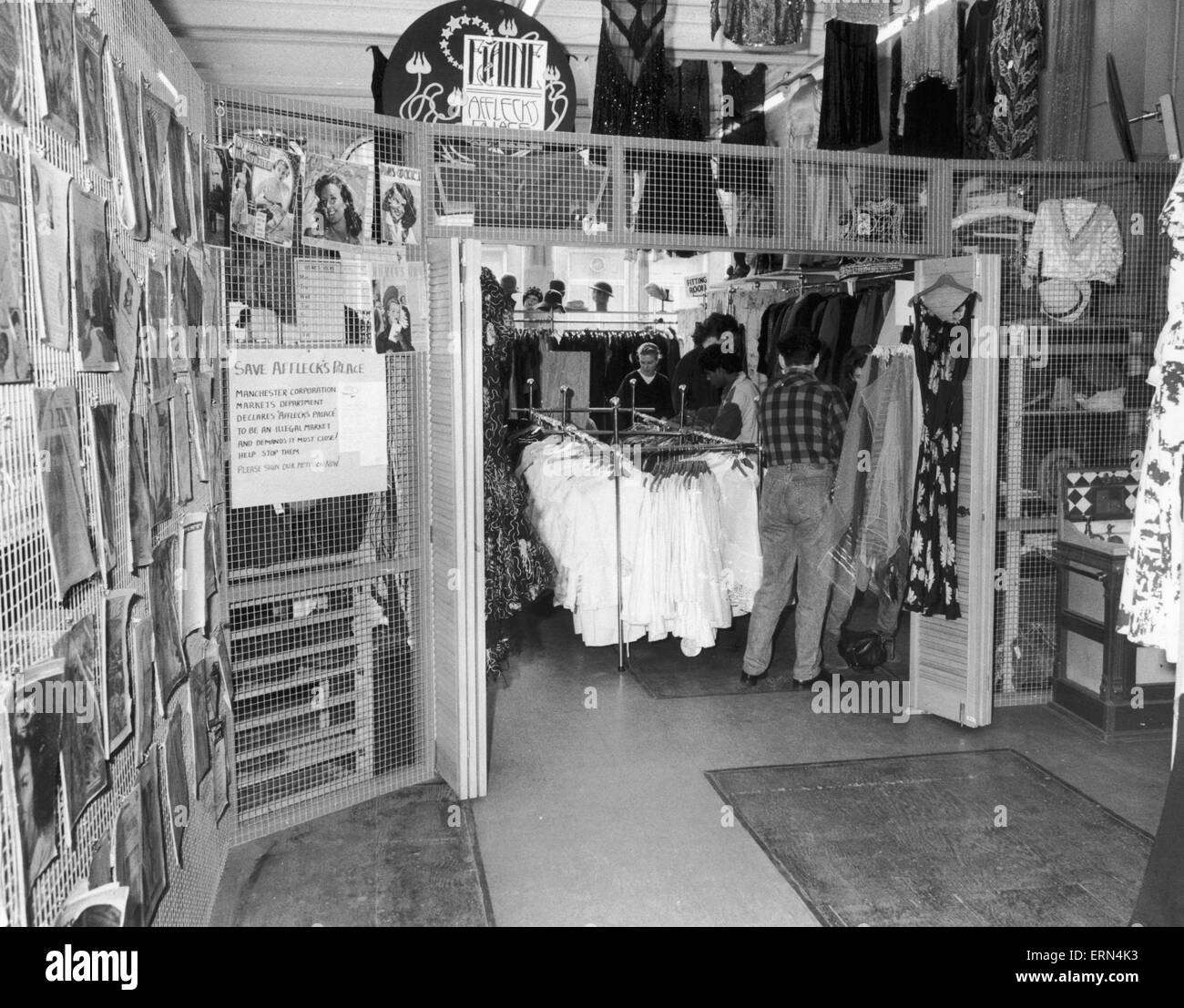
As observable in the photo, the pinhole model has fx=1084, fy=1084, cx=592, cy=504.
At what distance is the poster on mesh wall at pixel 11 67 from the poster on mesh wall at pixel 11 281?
31 millimetres

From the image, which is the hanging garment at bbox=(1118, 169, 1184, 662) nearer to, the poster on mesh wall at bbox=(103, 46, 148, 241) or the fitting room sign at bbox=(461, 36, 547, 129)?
the poster on mesh wall at bbox=(103, 46, 148, 241)

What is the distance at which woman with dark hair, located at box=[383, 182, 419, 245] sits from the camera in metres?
4.13

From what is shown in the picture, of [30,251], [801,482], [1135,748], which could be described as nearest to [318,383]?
[30,251]

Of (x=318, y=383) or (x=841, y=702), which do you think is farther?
(x=841, y=702)

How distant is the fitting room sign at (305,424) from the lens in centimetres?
362

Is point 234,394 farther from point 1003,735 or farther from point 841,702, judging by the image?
point 1003,735

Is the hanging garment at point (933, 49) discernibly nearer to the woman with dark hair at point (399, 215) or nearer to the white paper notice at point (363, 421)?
the woman with dark hair at point (399, 215)

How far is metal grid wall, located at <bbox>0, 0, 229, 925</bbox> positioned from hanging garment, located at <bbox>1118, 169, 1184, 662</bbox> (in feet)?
8.00

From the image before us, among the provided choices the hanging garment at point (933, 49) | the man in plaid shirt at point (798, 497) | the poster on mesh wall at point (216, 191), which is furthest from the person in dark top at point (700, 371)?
the poster on mesh wall at point (216, 191)

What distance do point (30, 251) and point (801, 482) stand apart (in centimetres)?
418

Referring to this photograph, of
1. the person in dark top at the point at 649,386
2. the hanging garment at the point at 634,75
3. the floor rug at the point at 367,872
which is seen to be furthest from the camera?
the person in dark top at the point at 649,386

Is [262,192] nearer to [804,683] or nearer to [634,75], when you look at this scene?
[634,75]

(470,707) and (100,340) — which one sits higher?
(100,340)

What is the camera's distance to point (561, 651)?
20.5 feet
